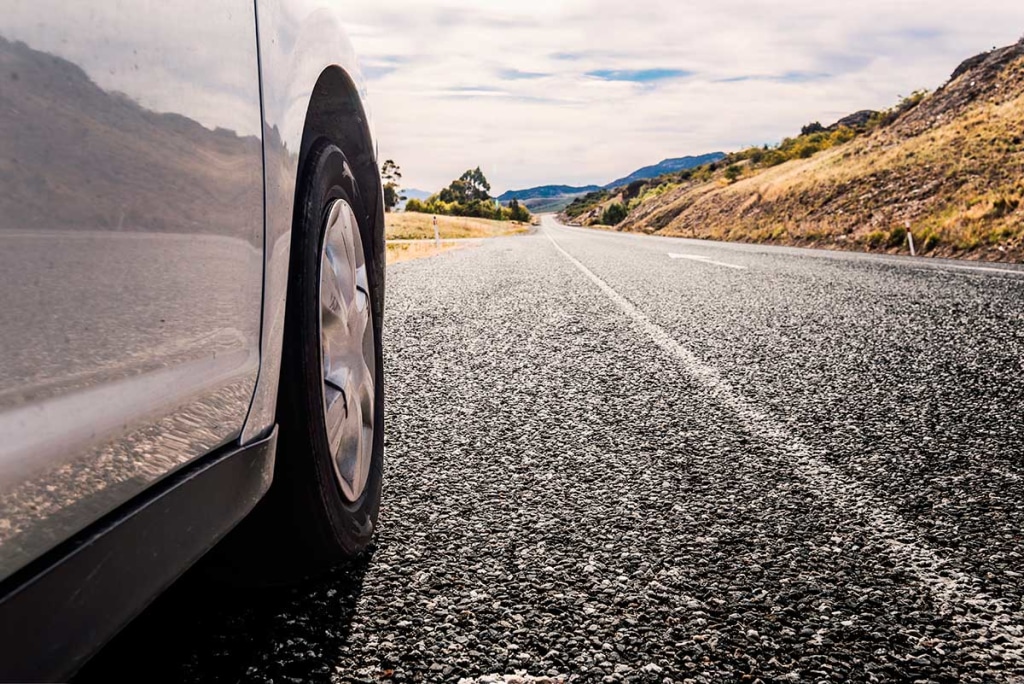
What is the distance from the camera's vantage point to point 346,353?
2.05 meters

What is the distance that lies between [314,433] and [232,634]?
1.43ft

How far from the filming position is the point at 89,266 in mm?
1017

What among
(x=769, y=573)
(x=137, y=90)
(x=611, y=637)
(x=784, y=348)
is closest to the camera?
(x=137, y=90)

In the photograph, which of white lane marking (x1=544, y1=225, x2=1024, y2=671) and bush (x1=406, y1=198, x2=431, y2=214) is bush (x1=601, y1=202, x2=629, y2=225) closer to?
bush (x1=406, y1=198, x2=431, y2=214)

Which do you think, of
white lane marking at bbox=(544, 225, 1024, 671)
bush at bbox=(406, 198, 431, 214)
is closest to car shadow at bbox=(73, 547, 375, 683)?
white lane marking at bbox=(544, 225, 1024, 671)

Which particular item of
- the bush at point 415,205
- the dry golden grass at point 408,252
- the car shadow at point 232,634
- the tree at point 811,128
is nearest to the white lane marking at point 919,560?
the car shadow at point 232,634

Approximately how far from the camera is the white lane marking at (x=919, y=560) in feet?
5.47

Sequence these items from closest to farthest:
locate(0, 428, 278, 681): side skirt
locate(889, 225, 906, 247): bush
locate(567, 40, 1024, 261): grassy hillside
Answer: locate(0, 428, 278, 681): side skirt
locate(567, 40, 1024, 261): grassy hillside
locate(889, 225, 906, 247): bush

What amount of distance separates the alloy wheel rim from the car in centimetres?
1

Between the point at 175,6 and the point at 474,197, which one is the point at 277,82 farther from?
the point at 474,197

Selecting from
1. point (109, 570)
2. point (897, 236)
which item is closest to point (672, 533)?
point (109, 570)

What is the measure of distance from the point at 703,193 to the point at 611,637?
202 feet

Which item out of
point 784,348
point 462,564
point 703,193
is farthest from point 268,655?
point 703,193

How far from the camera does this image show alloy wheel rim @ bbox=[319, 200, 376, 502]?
1.90 metres
